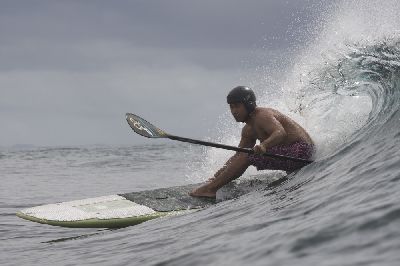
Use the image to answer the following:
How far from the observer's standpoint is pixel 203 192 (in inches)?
345

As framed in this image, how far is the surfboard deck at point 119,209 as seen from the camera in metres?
8.12

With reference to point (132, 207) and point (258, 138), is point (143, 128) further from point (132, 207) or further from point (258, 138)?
point (258, 138)

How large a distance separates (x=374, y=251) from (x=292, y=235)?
40.0 inches

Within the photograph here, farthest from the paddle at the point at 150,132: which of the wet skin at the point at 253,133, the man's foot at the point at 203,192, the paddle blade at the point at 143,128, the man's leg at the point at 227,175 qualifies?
the man's foot at the point at 203,192

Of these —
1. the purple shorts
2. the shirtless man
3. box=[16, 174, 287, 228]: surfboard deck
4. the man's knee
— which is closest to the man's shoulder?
the shirtless man

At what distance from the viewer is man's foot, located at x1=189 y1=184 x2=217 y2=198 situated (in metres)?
8.68

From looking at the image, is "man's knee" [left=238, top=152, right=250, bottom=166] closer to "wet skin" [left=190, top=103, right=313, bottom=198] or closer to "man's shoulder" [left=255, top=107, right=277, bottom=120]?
"wet skin" [left=190, top=103, right=313, bottom=198]

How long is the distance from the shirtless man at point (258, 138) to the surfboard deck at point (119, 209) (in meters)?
0.50

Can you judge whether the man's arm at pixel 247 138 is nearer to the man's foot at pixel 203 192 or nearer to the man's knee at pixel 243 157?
the man's knee at pixel 243 157

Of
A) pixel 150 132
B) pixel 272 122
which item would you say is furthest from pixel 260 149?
pixel 150 132

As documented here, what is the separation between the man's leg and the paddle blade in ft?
3.71

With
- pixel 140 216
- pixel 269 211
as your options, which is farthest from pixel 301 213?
pixel 140 216

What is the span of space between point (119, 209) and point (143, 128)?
134 centimetres

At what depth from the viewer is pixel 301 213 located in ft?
16.5
